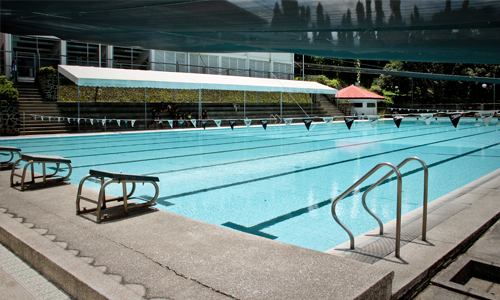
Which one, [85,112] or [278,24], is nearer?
[278,24]

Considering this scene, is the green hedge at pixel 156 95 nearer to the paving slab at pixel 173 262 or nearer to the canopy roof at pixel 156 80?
the canopy roof at pixel 156 80

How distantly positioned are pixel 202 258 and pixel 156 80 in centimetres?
1849

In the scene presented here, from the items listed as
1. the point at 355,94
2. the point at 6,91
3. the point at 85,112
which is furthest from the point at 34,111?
the point at 355,94

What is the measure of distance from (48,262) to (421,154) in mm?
10771

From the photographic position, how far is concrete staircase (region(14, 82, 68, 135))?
17.0 m

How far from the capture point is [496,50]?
6.75m

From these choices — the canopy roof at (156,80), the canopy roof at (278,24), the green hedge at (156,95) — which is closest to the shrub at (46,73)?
the canopy roof at (156,80)

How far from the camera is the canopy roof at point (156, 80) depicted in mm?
18000

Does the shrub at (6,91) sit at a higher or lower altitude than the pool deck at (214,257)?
higher

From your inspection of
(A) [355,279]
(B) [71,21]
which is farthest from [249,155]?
(A) [355,279]

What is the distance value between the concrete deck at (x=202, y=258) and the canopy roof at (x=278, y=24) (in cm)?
245

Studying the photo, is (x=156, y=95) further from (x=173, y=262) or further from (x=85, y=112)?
(x=173, y=262)

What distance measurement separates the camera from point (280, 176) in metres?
7.90

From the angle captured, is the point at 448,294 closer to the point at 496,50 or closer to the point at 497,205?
the point at 497,205
